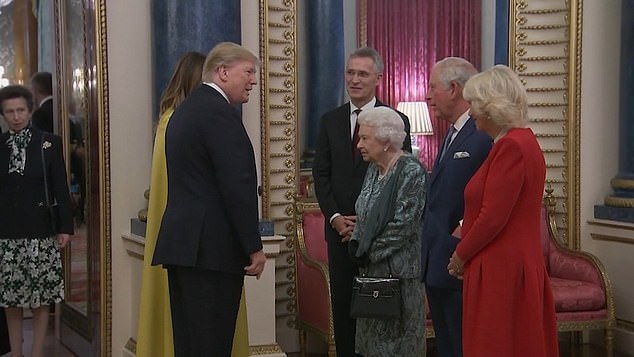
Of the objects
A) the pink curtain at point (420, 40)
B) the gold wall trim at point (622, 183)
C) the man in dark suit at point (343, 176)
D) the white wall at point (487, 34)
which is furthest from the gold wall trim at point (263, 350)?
the white wall at point (487, 34)

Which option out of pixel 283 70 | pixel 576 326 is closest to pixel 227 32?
pixel 283 70

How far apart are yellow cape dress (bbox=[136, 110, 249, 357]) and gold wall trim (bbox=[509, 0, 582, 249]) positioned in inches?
121

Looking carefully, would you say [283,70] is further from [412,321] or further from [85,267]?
[412,321]

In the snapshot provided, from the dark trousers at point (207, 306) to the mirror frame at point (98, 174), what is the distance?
1.81 m

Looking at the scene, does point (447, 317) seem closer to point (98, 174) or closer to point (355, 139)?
point (355, 139)

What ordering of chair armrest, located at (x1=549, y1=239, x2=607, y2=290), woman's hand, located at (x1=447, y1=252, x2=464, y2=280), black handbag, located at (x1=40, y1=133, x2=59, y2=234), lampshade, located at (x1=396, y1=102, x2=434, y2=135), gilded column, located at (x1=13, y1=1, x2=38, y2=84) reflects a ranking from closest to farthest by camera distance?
woman's hand, located at (x1=447, y1=252, x2=464, y2=280) → black handbag, located at (x1=40, y1=133, x2=59, y2=234) → chair armrest, located at (x1=549, y1=239, x2=607, y2=290) → lampshade, located at (x1=396, y1=102, x2=434, y2=135) → gilded column, located at (x1=13, y1=1, x2=38, y2=84)

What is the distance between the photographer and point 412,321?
14.3ft

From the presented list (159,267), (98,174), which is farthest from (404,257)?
(98,174)

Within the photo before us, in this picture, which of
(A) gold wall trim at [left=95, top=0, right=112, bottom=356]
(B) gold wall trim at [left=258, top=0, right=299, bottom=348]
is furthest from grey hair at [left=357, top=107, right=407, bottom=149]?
(B) gold wall trim at [left=258, top=0, right=299, bottom=348]

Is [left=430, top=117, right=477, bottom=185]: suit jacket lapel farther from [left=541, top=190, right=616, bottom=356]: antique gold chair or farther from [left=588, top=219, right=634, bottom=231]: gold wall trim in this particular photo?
[left=588, top=219, right=634, bottom=231]: gold wall trim

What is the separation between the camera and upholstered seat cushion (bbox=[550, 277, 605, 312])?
19.9 feet

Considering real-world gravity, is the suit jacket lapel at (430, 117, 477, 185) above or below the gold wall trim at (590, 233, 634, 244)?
above

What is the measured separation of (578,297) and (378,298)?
227 centimetres

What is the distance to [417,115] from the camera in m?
8.44
